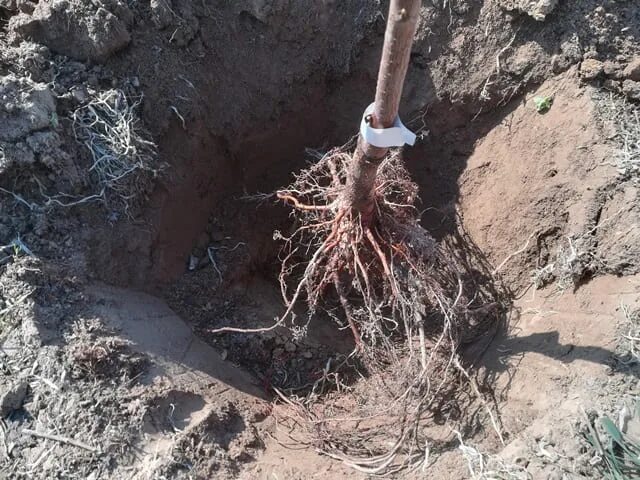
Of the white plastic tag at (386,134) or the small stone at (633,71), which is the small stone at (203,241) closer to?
the white plastic tag at (386,134)

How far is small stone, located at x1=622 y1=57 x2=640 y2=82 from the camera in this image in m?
1.89

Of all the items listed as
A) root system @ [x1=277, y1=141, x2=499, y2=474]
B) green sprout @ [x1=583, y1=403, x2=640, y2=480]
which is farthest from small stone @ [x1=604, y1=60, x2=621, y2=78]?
green sprout @ [x1=583, y1=403, x2=640, y2=480]

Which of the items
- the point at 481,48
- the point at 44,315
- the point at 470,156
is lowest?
the point at 44,315

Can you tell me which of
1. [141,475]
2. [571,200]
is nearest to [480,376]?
[571,200]

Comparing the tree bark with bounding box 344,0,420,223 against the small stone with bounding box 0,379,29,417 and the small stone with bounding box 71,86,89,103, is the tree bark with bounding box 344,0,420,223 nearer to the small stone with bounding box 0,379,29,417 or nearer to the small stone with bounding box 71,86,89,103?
the small stone with bounding box 71,86,89,103

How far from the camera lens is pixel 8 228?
1751 millimetres

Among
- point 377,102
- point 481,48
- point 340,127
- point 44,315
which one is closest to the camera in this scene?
point 377,102

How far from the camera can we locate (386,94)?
4.59 feet

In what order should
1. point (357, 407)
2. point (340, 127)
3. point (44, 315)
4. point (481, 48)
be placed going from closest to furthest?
point (44, 315)
point (357, 407)
point (481, 48)
point (340, 127)

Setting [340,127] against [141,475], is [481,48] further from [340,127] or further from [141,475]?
[141,475]

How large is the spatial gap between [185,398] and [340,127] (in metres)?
1.37

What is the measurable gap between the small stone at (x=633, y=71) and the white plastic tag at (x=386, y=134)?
3.13 feet

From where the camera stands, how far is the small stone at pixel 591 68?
6.29ft

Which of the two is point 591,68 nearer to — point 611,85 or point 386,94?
point 611,85
